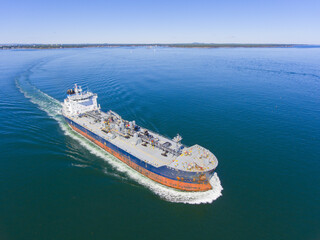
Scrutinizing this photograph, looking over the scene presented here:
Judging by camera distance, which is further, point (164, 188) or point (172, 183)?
point (164, 188)

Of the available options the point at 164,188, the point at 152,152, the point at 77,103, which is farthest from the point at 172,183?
the point at 77,103

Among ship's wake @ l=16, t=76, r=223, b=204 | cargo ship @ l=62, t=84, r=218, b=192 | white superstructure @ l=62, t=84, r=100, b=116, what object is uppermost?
white superstructure @ l=62, t=84, r=100, b=116

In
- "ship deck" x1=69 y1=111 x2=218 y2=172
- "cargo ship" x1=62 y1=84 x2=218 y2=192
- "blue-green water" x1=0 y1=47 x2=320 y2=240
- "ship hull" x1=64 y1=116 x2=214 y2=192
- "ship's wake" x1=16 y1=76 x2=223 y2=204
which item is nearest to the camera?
"blue-green water" x1=0 y1=47 x2=320 y2=240

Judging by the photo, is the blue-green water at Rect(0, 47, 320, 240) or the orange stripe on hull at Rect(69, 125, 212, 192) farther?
the orange stripe on hull at Rect(69, 125, 212, 192)

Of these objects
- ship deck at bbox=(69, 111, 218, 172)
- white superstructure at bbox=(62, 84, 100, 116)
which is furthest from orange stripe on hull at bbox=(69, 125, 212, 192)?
white superstructure at bbox=(62, 84, 100, 116)

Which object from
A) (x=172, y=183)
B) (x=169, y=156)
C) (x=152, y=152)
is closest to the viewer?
(x=172, y=183)

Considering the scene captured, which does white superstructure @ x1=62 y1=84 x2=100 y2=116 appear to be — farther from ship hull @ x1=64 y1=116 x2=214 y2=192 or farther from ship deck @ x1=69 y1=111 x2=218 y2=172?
ship hull @ x1=64 y1=116 x2=214 y2=192

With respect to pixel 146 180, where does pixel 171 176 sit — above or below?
above

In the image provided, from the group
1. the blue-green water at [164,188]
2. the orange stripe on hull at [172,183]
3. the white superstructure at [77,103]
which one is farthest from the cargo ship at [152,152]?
the blue-green water at [164,188]

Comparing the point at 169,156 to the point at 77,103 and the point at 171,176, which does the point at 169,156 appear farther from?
the point at 77,103
